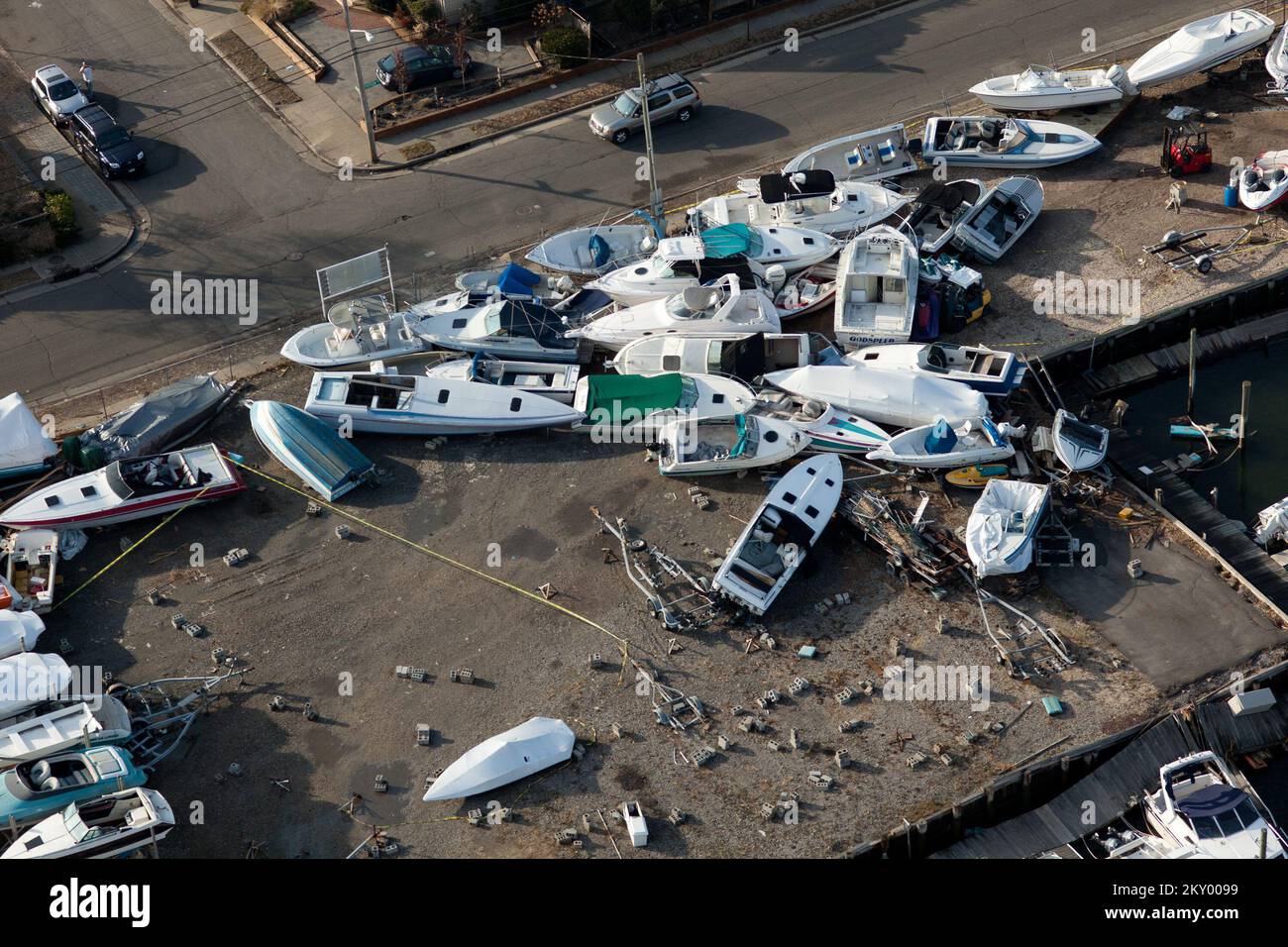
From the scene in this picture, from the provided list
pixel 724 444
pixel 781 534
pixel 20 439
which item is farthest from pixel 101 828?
pixel 724 444

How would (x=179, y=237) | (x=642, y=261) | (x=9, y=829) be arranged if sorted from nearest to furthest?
(x=9, y=829)
(x=642, y=261)
(x=179, y=237)

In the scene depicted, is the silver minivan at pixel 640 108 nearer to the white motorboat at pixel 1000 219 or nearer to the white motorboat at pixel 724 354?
the white motorboat at pixel 1000 219

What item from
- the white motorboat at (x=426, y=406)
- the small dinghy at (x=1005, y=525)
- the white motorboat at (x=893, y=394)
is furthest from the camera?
the white motorboat at (x=426, y=406)

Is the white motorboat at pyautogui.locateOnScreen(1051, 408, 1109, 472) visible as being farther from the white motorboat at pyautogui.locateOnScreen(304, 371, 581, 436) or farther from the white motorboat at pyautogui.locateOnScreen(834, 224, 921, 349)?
the white motorboat at pyautogui.locateOnScreen(304, 371, 581, 436)

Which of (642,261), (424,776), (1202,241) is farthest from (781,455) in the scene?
(1202,241)

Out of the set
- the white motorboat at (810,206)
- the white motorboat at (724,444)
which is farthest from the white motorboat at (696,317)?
the white motorboat at (810,206)

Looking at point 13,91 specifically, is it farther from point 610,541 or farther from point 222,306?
point 610,541

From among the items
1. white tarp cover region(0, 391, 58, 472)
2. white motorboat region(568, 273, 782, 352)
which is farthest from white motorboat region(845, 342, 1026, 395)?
white tarp cover region(0, 391, 58, 472)
